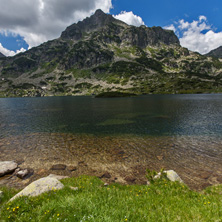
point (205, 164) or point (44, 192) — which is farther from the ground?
point (44, 192)

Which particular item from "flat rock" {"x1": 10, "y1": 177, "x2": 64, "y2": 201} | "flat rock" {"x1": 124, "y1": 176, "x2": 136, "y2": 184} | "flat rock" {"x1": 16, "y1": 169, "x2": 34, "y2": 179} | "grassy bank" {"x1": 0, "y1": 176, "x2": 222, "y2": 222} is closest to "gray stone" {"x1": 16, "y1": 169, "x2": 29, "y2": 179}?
"flat rock" {"x1": 16, "y1": 169, "x2": 34, "y2": 179}

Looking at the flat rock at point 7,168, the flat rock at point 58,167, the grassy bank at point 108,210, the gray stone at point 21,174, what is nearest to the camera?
the grassy bank at point 108,210

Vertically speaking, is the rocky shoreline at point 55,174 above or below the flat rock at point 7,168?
below

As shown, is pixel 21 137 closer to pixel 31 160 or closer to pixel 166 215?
pixel 31 160

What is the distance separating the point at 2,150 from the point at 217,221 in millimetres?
31711

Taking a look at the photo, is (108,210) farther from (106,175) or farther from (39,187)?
(106,175)

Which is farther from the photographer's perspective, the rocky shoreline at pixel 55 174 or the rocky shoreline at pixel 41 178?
the rocky shoreline at pixel 55 174

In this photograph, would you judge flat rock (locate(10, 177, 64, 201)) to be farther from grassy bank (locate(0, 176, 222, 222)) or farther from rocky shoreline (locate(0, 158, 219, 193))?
rocky shoreline (locate(0, 158, 219, 193))

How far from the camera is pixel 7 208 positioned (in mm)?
7031

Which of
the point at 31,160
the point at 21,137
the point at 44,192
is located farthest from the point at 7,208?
the point at 21,137

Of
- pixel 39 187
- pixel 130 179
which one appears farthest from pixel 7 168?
pixel 130 179

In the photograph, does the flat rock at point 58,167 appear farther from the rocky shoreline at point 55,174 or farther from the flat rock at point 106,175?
the flat rock at point 106,175

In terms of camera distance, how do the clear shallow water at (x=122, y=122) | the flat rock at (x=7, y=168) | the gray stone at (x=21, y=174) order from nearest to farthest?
1. the gray stone at (x=21, y=174)
2. the flat rock at (x=7, y=168)
3. the clear shallow water at (x=122, y=122)

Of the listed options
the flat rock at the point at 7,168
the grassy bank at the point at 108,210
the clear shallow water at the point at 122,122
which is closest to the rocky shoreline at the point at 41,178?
the flat rock at the point at 7,168
